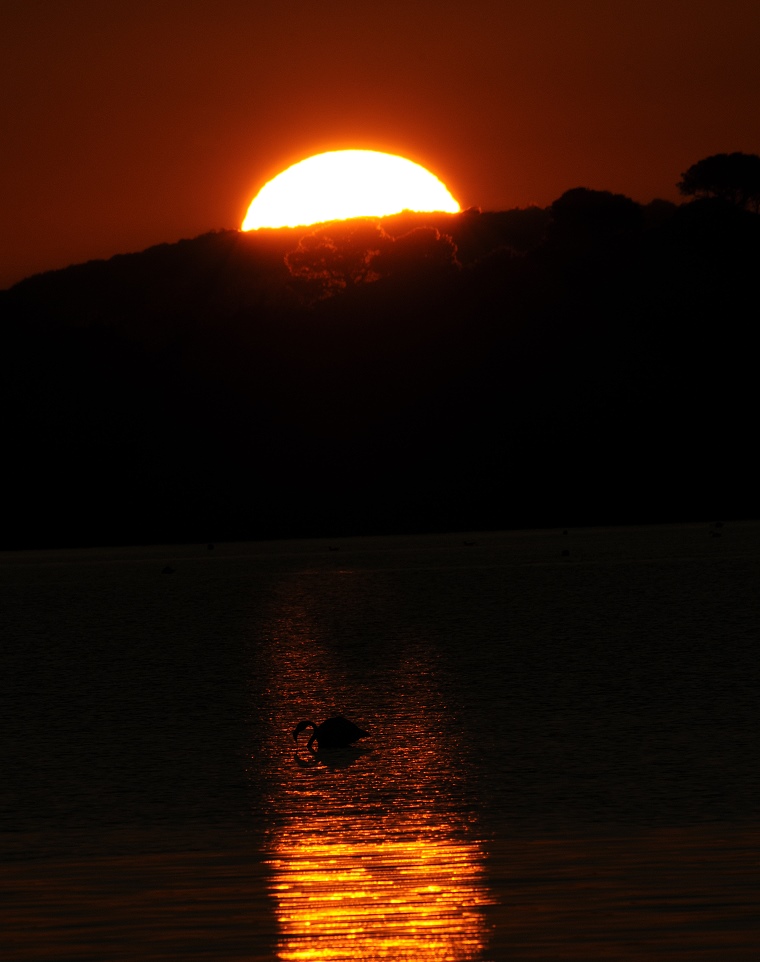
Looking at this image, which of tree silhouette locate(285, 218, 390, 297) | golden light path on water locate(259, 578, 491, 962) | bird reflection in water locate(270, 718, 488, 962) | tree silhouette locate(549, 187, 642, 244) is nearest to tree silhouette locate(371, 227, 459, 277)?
tree silhouette locate(285, 218, 390, 297)

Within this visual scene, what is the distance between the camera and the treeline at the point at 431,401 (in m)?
137

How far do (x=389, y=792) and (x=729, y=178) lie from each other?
14726 cm

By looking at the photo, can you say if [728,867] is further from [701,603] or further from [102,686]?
[701,603]

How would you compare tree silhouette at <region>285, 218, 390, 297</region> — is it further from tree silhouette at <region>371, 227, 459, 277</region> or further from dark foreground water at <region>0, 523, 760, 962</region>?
dark foreground water at <region>0, 523, 760, 962</region>

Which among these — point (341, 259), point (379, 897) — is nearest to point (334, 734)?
point (379, 897)

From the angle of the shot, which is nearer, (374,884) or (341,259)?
(374,884)

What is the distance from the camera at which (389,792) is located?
15.7 meters

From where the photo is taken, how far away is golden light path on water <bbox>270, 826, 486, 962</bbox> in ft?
32.4

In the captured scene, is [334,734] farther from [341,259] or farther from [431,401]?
[341,259]

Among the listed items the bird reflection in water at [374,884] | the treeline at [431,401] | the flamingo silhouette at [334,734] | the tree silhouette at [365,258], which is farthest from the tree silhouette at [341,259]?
the bird reflection in water at [374,884]

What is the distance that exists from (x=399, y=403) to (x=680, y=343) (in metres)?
23.3

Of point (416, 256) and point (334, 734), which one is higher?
point (334, 734)

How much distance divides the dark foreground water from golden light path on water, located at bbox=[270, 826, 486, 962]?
0.08 feet

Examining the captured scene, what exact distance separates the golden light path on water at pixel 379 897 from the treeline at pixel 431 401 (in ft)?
401
